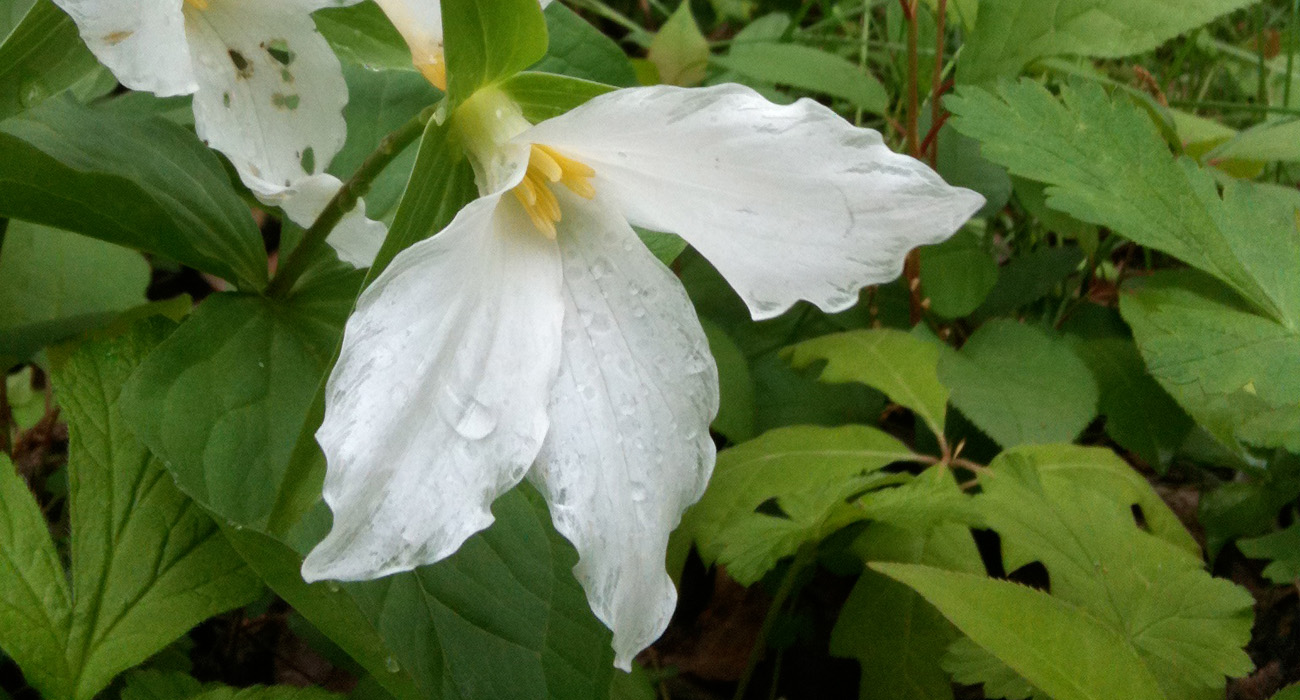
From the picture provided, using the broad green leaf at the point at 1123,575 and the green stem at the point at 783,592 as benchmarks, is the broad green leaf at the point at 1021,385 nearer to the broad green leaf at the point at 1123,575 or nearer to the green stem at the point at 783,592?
the broad green leaf at the point at 1123,575

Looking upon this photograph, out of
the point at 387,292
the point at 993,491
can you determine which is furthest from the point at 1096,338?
Answer: the point at 387,292

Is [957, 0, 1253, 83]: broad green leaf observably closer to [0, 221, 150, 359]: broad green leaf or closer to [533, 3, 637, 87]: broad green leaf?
[533, 3, 637, 87]: broad green leaf

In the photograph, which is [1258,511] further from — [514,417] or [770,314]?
[514,417]

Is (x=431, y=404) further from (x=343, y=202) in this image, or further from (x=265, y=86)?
(x=265, y=86)

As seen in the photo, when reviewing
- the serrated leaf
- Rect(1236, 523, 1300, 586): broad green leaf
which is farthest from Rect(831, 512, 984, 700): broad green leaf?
the serrated leaf

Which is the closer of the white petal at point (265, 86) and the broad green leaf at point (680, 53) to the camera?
the white petal at point (265, 86)

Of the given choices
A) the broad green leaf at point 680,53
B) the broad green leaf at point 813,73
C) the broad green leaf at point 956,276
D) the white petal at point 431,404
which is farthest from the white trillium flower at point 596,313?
the broad green leaf at point 680,53
